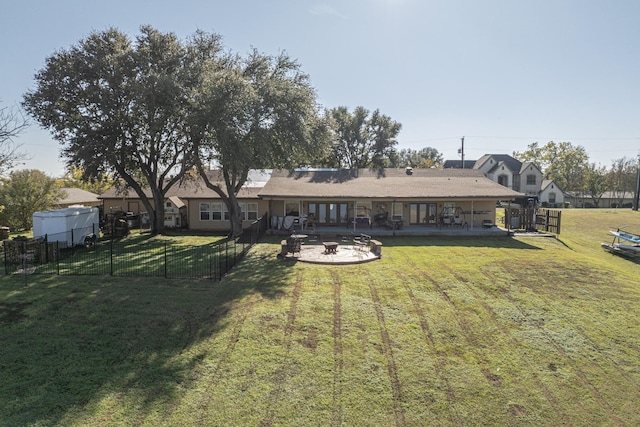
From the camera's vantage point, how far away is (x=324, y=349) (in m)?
8.16

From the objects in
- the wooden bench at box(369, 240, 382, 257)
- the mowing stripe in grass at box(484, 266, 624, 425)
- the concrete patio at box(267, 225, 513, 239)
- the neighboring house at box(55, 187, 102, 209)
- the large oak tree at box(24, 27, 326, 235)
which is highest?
the large oak tree at box(24, 27, 326, 235)

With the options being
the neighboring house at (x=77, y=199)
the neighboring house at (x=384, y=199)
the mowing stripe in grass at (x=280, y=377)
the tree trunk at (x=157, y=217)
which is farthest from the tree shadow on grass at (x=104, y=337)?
the neighboring house at (x=77, y=199)

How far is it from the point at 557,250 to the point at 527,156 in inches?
2825

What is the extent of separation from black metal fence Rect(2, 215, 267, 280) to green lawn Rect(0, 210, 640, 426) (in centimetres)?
98

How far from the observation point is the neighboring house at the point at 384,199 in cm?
2292

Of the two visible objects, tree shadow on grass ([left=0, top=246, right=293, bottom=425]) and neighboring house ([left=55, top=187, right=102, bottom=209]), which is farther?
neighboring house ([left=55, top=187, right=102, bottom=209])

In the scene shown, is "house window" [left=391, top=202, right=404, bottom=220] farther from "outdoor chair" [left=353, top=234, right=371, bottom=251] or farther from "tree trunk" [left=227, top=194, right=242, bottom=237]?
"tree trunk" [left=227, top=194, right=242, bottom=237]

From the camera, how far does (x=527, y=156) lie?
79750mm

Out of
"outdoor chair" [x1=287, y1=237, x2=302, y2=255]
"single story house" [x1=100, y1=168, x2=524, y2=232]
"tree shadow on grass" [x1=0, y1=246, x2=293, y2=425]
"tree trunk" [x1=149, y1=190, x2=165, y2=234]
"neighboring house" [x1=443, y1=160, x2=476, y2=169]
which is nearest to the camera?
"tree shadow on grass" [x1=0, y1=246, x2=293, y2=425]

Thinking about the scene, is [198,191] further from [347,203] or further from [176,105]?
[347,203]

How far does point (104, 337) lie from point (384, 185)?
810 inches

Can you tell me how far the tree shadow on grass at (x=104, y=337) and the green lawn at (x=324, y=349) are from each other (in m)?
0.04

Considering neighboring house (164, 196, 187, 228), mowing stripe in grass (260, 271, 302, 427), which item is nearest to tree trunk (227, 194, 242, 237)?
neighboring house (164, 196, 187, 228)

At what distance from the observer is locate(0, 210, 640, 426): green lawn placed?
627 cm
